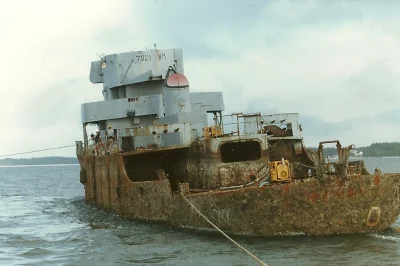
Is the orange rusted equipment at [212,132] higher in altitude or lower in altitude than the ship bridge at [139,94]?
lower

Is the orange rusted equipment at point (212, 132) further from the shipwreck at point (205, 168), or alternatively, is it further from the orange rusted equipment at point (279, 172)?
the orange rusted equipment at point (279, 172)

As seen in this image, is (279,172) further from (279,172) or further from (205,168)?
(205,168)

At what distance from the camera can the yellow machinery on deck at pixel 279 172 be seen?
14969 mm

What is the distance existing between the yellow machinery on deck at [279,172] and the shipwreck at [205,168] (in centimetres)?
3

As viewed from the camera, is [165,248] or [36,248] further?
[36,248]

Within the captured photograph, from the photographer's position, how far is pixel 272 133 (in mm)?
19609

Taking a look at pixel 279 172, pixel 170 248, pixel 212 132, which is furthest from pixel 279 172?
pixel 212 132

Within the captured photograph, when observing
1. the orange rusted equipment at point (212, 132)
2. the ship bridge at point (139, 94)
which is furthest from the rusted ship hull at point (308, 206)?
the ship bridge at point (139, 94)

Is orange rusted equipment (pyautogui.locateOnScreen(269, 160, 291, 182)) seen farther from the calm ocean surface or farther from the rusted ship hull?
the calm ocean surface

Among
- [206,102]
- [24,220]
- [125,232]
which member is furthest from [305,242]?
[24,220]

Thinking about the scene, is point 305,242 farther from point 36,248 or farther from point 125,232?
point 36,248

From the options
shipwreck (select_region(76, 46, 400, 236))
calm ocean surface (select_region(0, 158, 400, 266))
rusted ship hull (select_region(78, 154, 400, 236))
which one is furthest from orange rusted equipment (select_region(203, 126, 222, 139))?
calm ocean surface (select_region(0, 158, 400, 266))

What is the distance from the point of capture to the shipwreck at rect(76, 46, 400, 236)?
14.2m

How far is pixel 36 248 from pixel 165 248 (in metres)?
4.08
